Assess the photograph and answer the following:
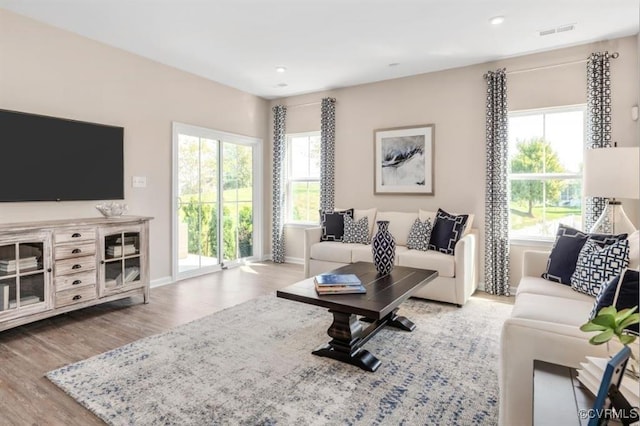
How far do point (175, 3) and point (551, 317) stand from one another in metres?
3.64

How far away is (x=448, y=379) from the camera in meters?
2.28

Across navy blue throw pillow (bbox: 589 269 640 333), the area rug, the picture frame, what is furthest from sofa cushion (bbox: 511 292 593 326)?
the picture frame

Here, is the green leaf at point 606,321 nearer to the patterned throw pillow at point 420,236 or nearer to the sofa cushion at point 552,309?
the sofa cushion at point 552,309

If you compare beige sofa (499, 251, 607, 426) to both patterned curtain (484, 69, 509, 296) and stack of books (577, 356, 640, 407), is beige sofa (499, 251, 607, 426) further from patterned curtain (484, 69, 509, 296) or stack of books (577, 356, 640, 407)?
patterned curtain (484, 69, 509, 296)

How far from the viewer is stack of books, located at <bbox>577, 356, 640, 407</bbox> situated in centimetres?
100

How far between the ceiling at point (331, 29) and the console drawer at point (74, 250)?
2108 mm

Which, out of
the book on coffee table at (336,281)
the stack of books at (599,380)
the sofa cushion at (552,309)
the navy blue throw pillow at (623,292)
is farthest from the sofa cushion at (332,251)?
the stack of books at (599,380)

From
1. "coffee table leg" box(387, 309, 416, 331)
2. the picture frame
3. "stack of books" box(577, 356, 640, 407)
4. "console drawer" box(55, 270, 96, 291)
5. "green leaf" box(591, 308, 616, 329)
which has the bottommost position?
"coffee table leg" box(387, 309, 416, 331)

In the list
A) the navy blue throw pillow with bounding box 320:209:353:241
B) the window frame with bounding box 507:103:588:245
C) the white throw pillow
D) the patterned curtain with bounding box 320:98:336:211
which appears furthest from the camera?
the patterned curtain with bounding box 320:98:336:211

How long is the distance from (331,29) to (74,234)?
3.11 metres

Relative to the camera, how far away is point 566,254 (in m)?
2.75

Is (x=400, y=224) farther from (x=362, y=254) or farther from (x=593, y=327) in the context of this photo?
(x=593, y=327)

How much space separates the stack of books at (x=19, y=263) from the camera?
2.81 m

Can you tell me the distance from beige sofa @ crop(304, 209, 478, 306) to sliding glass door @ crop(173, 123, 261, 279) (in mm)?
1537
